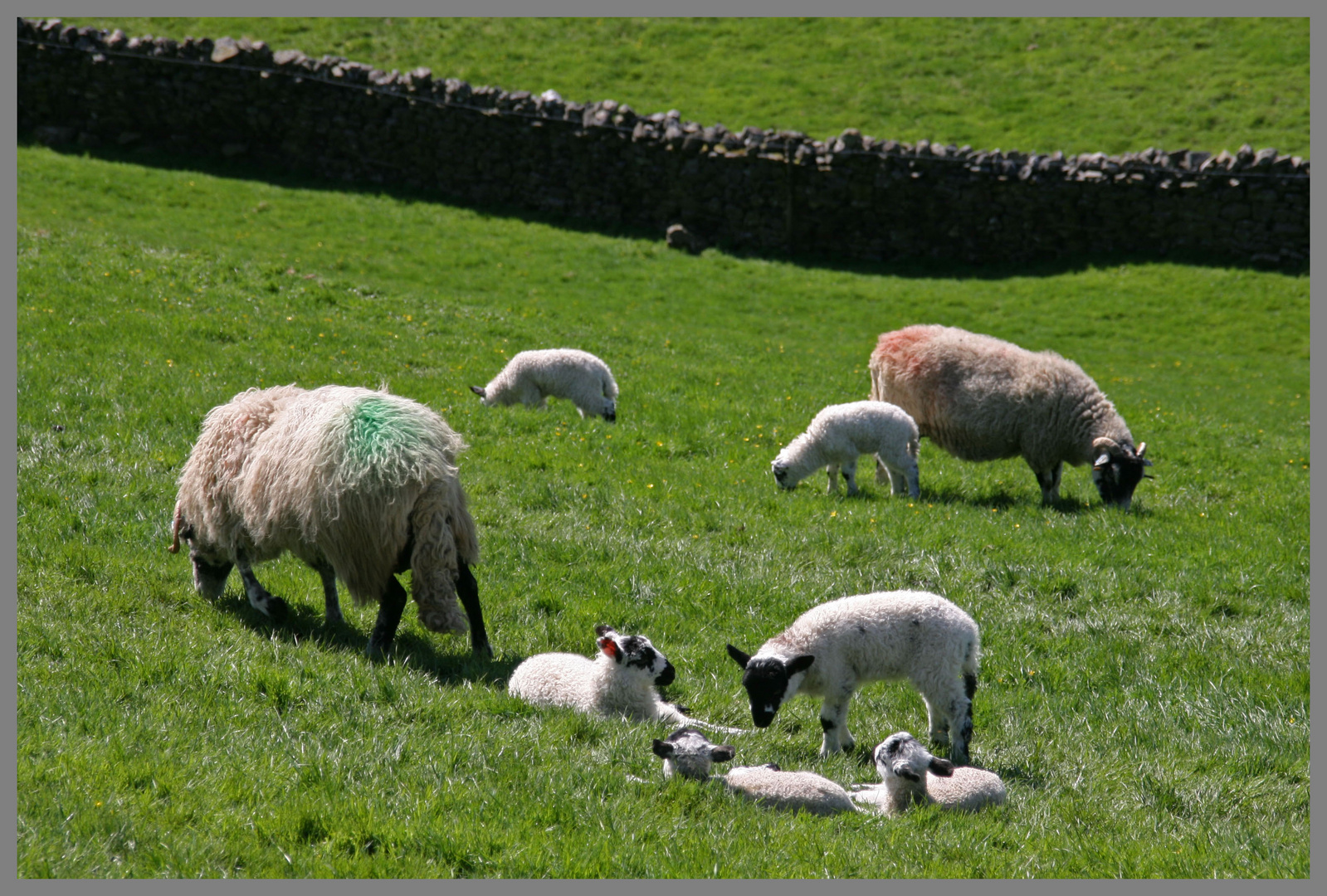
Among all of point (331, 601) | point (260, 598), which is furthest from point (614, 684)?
point (260, 598)

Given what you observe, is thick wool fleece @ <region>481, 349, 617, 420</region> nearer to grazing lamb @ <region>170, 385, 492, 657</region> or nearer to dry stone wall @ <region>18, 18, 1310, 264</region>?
grazing lamb @ <region>170, 385, 492, 657</region>

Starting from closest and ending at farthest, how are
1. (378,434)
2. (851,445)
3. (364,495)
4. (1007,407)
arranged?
(364,495)
(378,434)
(851,445)
(1007,407)

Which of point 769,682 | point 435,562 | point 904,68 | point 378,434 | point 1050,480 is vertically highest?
point 904,68

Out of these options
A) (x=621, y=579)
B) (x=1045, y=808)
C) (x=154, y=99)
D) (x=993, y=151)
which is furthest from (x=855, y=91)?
(x=1045, y=808)

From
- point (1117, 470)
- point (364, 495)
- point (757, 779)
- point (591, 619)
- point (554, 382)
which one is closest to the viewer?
point (757, 779)

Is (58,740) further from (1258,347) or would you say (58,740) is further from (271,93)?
(271,93)

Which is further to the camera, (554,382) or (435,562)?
(554,382)

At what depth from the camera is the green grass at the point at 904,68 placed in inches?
1264

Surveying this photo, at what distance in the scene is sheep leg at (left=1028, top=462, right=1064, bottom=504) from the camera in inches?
508

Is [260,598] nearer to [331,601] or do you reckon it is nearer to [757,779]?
[331,601]

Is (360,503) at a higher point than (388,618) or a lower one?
higher

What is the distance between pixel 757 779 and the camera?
18.0 ft

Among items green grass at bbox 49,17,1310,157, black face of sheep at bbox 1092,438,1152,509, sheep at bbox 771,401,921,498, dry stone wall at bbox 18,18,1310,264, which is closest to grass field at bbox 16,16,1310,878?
black face of sheep at bbox 1092,438,1152,509

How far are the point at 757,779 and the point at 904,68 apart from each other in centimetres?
3518
